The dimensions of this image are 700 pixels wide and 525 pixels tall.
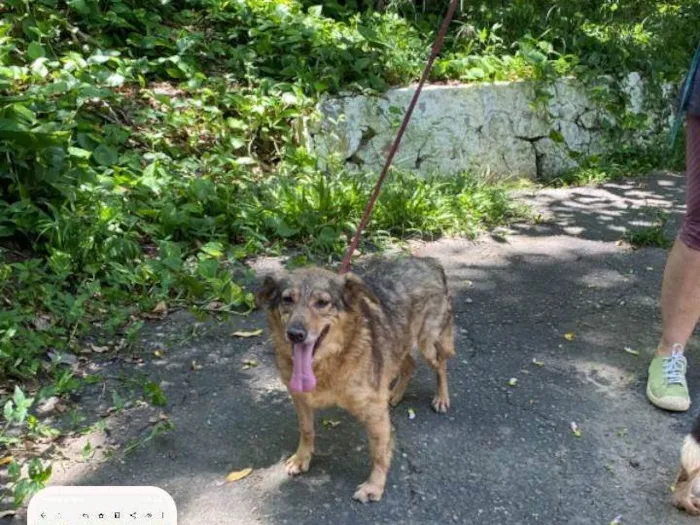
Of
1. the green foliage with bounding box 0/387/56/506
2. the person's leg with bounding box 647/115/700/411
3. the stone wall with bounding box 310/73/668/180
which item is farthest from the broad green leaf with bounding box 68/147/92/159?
the person's leg with bounding box 647/115/700/411

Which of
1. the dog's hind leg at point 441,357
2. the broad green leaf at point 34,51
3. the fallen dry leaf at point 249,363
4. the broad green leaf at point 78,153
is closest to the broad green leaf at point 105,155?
the broad green leaf at point 78,153

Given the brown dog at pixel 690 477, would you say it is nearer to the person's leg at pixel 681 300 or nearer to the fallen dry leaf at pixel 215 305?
the person's leg at pixel 681 300

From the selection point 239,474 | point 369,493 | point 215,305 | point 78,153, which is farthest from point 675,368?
point 78,153

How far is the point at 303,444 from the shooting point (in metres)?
3.31

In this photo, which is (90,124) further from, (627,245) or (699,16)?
(699,16)

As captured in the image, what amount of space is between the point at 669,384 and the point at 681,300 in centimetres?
46

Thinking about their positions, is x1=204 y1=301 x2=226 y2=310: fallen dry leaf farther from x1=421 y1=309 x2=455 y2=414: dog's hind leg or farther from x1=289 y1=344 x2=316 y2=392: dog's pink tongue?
x1=289 y1=344 x2=316 y2=392: dog's pink tongue

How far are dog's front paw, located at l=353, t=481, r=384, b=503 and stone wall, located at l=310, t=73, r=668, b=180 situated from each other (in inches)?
171

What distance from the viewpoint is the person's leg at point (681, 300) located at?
3703mm

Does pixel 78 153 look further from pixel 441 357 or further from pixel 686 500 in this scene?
pixel 686 500

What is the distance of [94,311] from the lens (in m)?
4.49

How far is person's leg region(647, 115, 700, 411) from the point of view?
3703mm

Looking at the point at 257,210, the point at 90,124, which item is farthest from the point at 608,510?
the point at 90,124

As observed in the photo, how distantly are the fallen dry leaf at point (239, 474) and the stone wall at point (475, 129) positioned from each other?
416 cm
